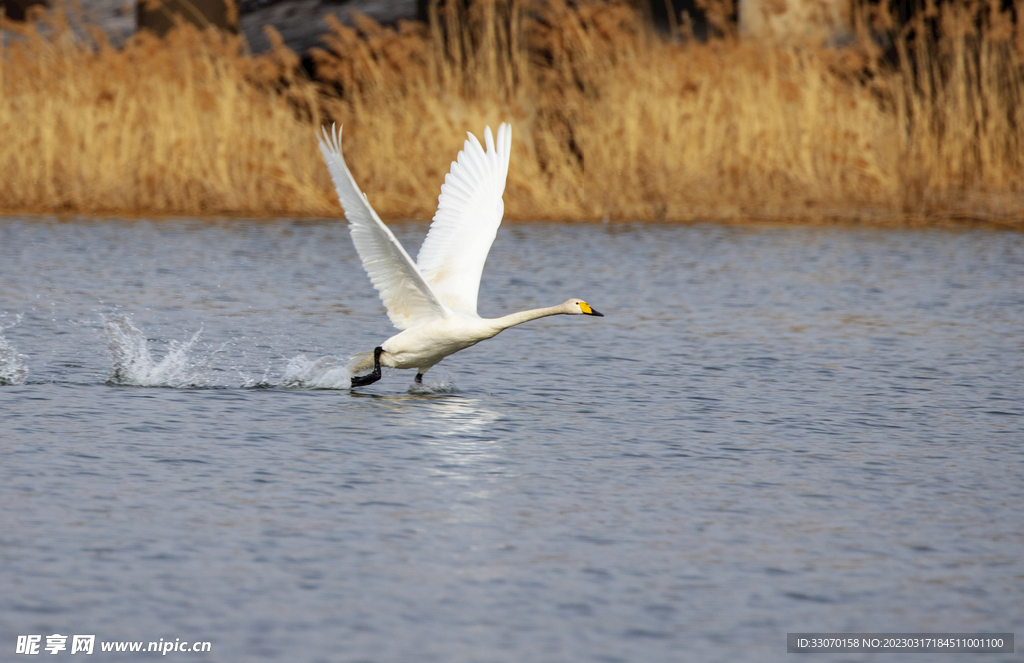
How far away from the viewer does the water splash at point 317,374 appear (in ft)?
28.4

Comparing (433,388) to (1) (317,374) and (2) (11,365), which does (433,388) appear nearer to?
(1) (317,374)

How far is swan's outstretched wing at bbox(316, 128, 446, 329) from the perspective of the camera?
718 cm

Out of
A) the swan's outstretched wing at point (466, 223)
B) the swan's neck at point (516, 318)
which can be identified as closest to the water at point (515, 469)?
the swan's neck at point (516, 318)

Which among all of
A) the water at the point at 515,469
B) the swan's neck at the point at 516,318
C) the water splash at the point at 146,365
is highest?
the swan's neck at the point at 516,318

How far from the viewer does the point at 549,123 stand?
647 inches

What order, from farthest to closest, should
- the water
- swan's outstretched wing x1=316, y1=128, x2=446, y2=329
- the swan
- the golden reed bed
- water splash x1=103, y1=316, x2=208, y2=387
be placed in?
the golden reed bed
water splash x1=103, y1=316, x2=208, y2=387
the swan
swan's outstretched wing x1=316, y1=128, x2=446, y2=329
the water

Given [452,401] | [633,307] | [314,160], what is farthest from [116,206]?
[452,401]

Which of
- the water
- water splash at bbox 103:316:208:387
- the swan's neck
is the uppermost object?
the swan's neck

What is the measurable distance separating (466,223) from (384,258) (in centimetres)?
115

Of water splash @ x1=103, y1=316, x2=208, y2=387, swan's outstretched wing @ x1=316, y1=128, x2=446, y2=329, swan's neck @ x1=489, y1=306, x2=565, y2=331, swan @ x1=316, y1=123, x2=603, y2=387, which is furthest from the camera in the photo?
water splash @ x1=103, y1=316, x2=208, y2=387

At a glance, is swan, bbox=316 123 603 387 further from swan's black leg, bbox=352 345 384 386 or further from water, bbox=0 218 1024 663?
water, bbox=0 218 1024 663

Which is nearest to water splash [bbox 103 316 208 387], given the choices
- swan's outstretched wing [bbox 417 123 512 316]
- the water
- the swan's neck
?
the water

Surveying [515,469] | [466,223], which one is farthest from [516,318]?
[515,469]

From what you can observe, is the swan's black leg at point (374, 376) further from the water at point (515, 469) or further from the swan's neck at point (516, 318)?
the swan's neck at point (516, 318)
